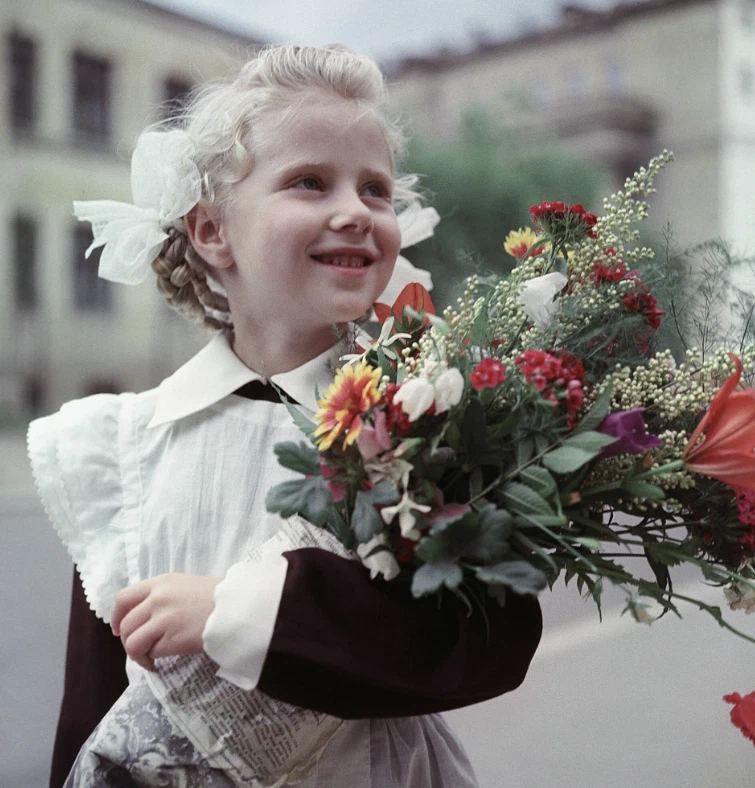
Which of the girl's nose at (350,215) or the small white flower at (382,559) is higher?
the girl's nose at (350,215)

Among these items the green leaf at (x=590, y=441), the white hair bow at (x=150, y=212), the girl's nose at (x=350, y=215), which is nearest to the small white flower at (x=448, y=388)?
the green leaf at (x=590, y=441)

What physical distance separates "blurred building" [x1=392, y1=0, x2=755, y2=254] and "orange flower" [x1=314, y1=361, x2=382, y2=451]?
61.4ft

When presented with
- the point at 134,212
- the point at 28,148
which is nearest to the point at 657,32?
the point at 28,148

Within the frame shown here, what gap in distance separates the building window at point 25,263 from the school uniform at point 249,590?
540 inches

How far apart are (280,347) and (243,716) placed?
473 mm

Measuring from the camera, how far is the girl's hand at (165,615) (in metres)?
1.00

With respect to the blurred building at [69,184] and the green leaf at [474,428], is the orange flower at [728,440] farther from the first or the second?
the blurred building at [69,184]

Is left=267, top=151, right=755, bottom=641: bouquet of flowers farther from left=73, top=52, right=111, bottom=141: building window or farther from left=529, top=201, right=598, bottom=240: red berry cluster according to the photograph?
left=73, top=52, right=111, bottom=141: building window

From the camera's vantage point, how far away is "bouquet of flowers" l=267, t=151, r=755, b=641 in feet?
3.06

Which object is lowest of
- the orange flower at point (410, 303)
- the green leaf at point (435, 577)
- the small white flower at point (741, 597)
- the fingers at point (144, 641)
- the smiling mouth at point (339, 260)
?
the fingers at point (144, 641)

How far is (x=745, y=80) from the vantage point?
65.7ft

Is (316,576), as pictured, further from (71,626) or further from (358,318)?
(71,626)

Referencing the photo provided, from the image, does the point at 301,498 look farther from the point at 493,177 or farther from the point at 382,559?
the point at 493,177

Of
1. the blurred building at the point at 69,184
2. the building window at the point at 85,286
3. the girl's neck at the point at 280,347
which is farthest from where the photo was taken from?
the building window at the point at 85,286
